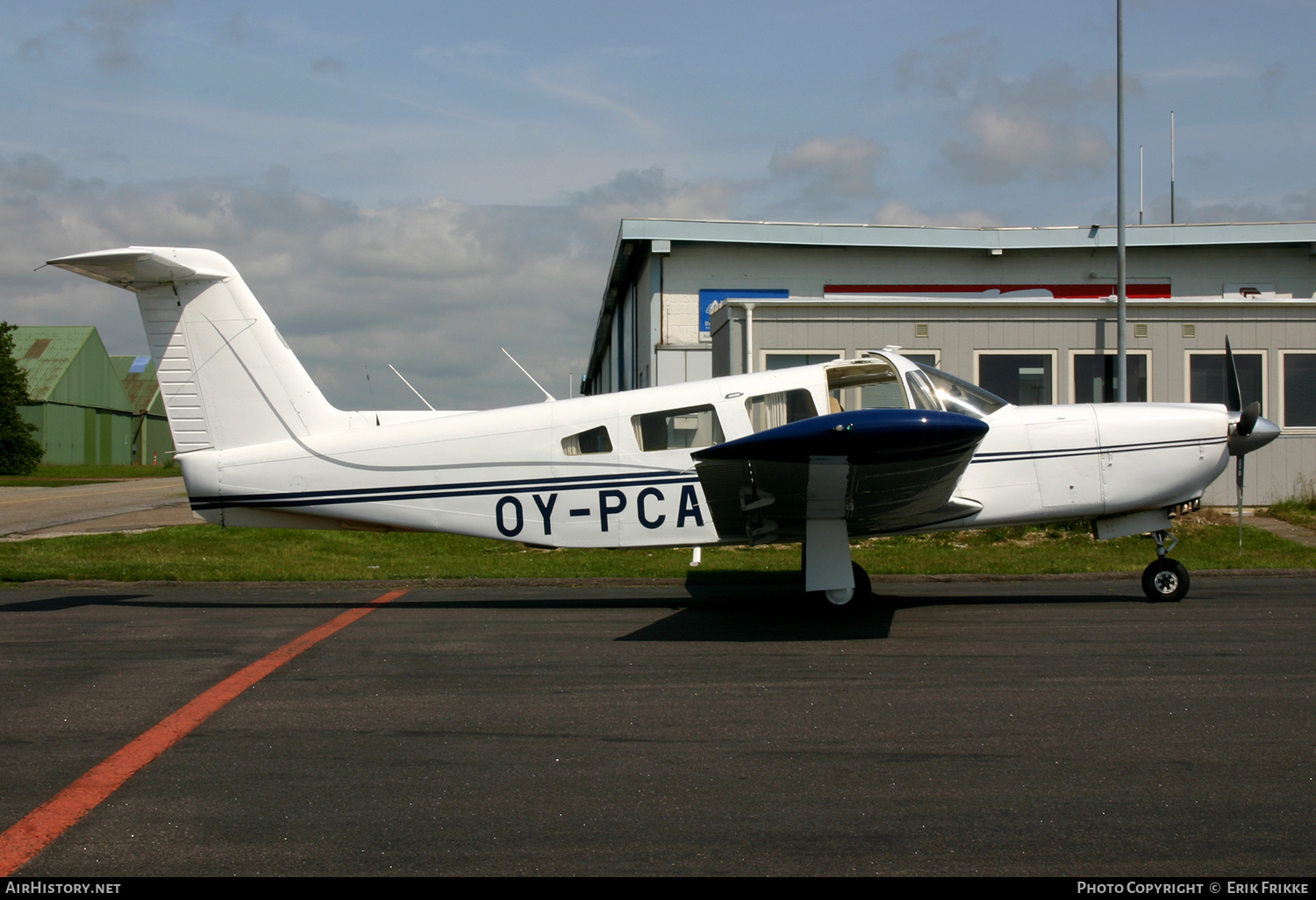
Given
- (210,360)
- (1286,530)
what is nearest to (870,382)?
(210,360)

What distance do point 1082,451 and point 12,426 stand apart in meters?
51.3

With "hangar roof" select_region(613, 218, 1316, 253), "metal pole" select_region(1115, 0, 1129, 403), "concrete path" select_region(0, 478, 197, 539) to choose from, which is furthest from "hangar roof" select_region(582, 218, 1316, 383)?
A: "concrete path" select_region(0, 478, 197, 539)

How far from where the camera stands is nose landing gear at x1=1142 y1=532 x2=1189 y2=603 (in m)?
8.55

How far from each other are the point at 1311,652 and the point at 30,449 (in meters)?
Result: 53.2

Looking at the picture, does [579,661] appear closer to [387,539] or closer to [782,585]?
[782,585]

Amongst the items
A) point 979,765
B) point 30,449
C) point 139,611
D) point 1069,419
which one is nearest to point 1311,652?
point 1069,419

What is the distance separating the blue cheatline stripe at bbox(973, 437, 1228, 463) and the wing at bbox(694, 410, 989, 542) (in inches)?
16.7

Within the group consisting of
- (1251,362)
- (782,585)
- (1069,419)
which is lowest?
(782,585)

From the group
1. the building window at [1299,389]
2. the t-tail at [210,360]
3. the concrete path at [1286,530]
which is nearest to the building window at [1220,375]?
the building window at [1299,389]

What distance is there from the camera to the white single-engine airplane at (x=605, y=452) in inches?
323

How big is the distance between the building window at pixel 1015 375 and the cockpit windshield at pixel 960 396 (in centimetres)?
789

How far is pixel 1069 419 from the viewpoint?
8484 millimetres

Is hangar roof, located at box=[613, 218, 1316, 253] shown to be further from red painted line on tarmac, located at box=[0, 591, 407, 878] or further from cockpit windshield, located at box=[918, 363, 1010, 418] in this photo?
red painted line on tarmac, located at box=[0, 591, 407, 878]

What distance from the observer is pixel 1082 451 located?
331 inches
